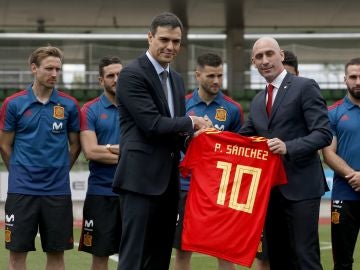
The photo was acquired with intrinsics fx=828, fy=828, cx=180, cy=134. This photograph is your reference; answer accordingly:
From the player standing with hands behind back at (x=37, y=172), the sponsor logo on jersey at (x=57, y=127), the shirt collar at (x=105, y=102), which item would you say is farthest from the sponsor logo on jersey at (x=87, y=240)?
the shirt collar at (x=105, y=102)

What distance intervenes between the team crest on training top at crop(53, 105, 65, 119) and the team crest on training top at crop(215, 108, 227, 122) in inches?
50.1

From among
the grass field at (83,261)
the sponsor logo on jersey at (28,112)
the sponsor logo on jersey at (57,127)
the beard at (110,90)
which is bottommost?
the grass field at (83,261)

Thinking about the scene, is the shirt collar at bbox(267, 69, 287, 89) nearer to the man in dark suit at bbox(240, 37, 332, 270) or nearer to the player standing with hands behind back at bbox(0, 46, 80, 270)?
the man in dark suit at bbox(240, 37, 332, 270)

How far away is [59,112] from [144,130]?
1.62m

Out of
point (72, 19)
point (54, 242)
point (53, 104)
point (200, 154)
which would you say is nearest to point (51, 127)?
point (53, 104)

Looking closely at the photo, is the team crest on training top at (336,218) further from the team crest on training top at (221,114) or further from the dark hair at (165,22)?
the dark hair at (165,22)

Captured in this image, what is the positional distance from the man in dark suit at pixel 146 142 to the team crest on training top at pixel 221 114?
1.80 meters

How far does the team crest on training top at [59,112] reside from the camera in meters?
6.11

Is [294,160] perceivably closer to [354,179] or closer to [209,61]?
[354,179]

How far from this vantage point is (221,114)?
21.9 feet

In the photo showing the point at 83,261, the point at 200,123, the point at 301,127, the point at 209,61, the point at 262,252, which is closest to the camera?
the point at 200,123

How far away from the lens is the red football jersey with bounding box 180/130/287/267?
4.96m

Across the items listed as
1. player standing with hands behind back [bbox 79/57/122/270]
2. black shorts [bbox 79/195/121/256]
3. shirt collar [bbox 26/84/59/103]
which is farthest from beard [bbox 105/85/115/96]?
black shorts [bbox 79/195/121/256]

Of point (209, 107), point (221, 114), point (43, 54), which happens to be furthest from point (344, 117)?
point (43, 54)
